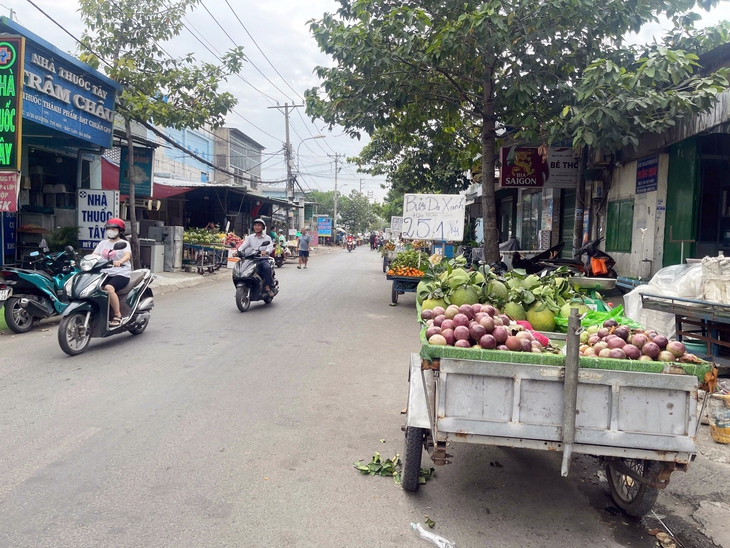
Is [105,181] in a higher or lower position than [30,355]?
higher

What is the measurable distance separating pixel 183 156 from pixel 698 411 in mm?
36655

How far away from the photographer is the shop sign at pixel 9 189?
919cm

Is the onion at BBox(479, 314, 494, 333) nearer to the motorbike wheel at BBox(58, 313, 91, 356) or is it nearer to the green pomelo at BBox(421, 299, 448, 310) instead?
the green pomelo at BBox(421, 299, 448, 310)

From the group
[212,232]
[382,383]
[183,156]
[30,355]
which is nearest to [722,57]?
[382,383]

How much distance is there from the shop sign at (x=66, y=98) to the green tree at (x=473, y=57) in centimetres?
477

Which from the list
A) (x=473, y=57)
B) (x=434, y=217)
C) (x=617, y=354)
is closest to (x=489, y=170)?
(x=434, y=217)

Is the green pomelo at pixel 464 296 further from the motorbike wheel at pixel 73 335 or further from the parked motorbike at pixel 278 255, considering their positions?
the parked motorbike at pixel 278 255

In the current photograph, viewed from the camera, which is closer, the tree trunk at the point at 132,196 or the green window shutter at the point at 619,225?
the green window shutter at the point at 619,225

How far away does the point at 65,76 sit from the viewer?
1129cm

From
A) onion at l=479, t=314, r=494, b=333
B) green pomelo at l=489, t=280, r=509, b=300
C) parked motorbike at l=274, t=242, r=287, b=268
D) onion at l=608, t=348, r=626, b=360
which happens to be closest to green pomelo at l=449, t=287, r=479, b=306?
green pomelo at l=489, t=280, r=509, b=300

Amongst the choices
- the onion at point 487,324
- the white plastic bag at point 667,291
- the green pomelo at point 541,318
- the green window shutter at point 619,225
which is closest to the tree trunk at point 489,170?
the green window shutter at point 619,225

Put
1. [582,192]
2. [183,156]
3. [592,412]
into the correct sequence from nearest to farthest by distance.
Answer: [592,412] → [582,192] → [183,156]

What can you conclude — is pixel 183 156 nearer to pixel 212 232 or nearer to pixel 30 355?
pixel 212 232

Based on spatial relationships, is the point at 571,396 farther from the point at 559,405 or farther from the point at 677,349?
the point at 677,349
